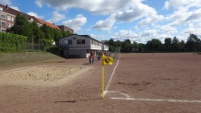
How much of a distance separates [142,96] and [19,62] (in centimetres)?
2403

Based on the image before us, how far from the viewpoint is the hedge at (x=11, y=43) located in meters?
→ 30.2

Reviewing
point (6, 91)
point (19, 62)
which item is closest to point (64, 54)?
point (19, 62)

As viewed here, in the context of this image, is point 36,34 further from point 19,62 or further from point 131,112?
point 131,112

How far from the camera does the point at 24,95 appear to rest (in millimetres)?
8258

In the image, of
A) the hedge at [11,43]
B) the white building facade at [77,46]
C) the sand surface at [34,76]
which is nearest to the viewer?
the sand surface at [34,76]

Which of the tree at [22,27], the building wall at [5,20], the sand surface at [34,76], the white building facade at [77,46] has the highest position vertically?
the building wall at [5,20]

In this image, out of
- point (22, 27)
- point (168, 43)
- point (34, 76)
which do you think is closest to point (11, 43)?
point (22, 27)

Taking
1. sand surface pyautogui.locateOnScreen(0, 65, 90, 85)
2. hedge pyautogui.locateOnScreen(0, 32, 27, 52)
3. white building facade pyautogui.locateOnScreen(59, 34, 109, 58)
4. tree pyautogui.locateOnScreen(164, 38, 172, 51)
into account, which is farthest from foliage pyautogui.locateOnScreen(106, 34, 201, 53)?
sand surface pyautogui.locateOnScreen(0, 65, 90, 85)

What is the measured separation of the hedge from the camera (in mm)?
30203

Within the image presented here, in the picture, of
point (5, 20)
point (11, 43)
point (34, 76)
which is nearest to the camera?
point (34, 76)

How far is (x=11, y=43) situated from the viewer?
32.2m

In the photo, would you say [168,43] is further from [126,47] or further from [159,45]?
[126,47]

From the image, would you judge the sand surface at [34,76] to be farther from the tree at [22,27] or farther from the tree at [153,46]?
the tree at [153,46]

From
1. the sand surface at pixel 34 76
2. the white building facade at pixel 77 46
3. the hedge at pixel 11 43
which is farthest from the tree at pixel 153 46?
the sand surface at pixel 34 76
